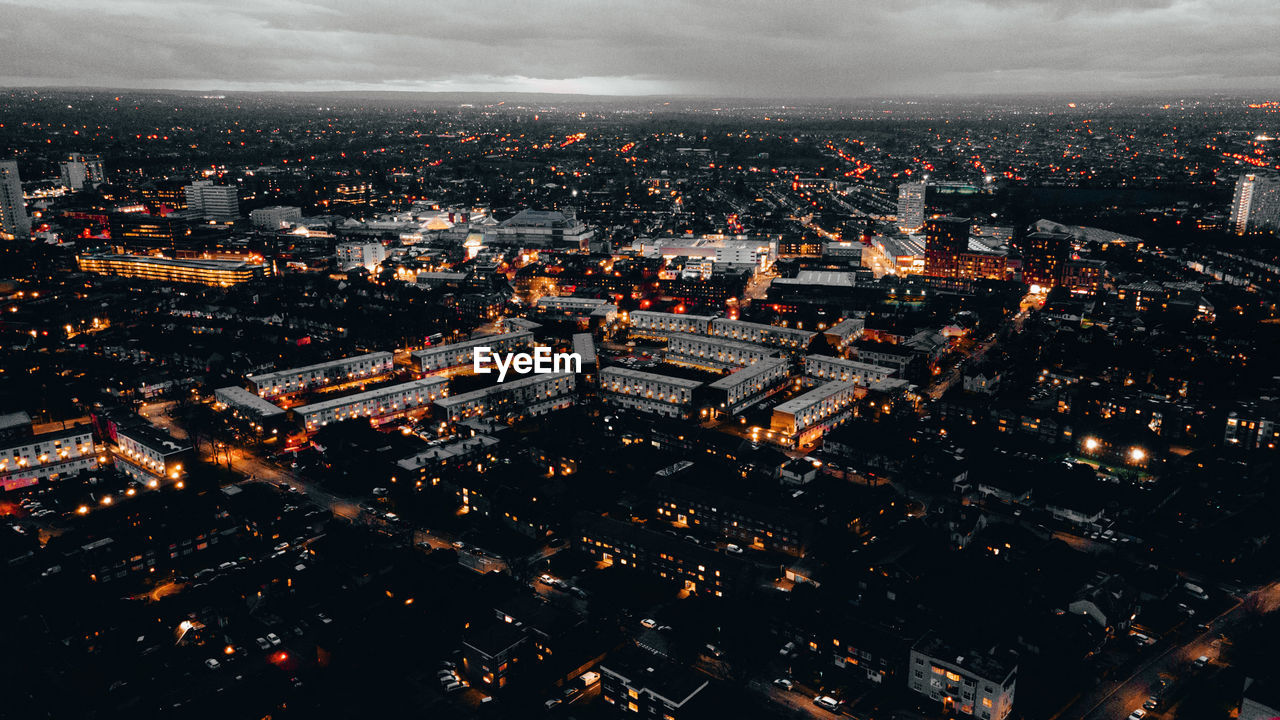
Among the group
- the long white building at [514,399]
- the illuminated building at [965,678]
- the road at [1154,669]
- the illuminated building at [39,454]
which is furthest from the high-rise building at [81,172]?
the road at [1154,669]

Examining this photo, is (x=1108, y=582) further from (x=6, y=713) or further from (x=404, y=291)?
(x=404, y=291)

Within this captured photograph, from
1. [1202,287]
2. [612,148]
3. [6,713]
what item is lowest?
[6,713]

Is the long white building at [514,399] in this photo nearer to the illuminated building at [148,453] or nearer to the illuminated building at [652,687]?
the illuminated building at [148,453]

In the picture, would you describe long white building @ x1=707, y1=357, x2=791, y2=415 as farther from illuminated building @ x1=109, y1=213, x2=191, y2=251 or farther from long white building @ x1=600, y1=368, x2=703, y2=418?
illuminated building @ x1=109, y1=213, x2=191, y2=251

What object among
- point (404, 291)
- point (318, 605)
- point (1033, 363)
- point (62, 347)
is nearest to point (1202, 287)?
point (1033, 363)

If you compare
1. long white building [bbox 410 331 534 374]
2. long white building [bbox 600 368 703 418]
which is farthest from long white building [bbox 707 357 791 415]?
long white building [bbox 410 331 534 374]

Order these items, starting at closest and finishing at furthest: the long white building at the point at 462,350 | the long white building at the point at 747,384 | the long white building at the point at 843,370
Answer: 1. the long white building at the point at 747,384
2. the long white building at the point at 843,370
3. the long white building at the point at 462,350
